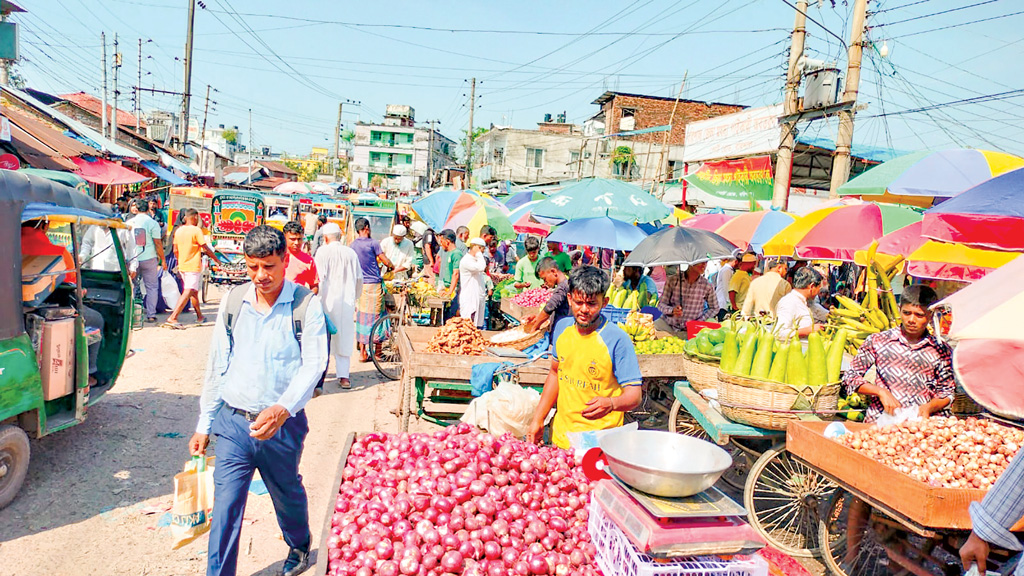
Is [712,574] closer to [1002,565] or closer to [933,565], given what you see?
[1002,565]

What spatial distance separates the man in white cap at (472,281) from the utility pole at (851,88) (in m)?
6.39

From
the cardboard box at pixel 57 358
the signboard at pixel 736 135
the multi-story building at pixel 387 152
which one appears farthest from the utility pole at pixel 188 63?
the multi-story building at pixel 387 152

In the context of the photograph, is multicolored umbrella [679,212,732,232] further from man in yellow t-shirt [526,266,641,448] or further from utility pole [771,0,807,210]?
man in yellow t-shirt [526,266,641,448]

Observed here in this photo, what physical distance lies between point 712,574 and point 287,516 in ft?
8.07

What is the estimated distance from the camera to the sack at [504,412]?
4.25 metres

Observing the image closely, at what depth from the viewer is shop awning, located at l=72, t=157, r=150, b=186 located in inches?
520

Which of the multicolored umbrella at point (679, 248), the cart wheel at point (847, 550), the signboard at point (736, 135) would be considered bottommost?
the cart wheel at point (847, 550)

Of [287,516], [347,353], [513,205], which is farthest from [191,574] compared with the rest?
[513,205]

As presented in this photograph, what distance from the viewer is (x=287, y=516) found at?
3.57m

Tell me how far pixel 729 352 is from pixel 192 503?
3772 millimetres

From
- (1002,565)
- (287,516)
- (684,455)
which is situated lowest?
(287,516)

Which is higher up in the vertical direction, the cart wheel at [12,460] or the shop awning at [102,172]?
the shop awning at [102,172]

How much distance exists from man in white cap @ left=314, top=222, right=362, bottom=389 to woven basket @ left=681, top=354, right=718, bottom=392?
13.8 ft

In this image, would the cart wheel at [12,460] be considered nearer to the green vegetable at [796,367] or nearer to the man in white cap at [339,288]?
the man in white cap at [339,288]
